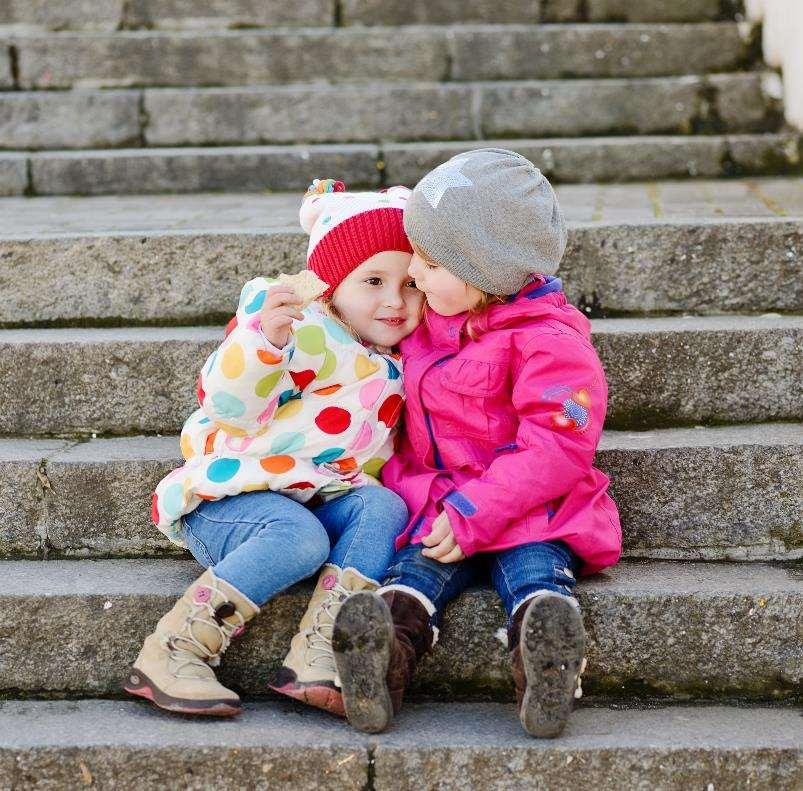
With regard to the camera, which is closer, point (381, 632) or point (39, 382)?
point (381, 632)

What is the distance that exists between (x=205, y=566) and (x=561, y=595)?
916mm

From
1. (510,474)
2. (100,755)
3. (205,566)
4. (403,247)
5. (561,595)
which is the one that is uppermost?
(403,247)

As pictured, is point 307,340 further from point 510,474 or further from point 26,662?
point 26,662

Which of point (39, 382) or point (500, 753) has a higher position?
point (39, 382)

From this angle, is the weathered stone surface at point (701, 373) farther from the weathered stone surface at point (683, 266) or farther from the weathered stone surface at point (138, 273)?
the weathered stone surface at point (138, 273)

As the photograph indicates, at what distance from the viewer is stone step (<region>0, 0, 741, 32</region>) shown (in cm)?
580

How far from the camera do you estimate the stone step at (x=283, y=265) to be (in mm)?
3193

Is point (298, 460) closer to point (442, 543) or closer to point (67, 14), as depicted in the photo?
point (442, 543)

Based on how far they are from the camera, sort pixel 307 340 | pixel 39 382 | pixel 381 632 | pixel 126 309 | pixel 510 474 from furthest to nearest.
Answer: pixel 126 309
pixel 39 382
pixel 307 340
pixel 510 474
pixel 381 632

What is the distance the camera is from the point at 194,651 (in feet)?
7.75

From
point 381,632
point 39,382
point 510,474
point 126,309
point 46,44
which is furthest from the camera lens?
Result: point 46,44

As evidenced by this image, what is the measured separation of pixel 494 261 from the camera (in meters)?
2.44

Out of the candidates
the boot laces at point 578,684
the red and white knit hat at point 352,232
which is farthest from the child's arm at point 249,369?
the boot laces at point 578,684

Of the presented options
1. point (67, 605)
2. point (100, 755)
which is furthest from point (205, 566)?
point (100, 755)
